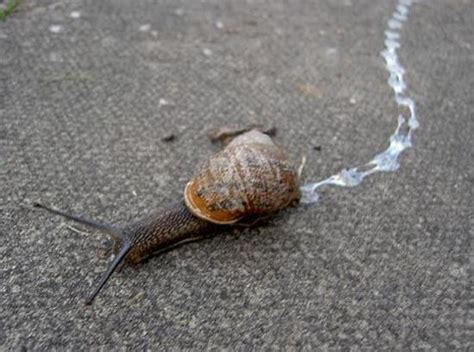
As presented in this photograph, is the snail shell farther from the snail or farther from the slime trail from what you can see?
the slime trail

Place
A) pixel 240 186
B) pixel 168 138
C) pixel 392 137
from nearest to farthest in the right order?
pixel 240 186, pixel 168 138, pixel 392 137

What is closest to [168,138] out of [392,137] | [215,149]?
[215,149]

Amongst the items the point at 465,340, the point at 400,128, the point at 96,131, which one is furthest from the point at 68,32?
the point at 465,340

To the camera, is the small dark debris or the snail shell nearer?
the snail shell

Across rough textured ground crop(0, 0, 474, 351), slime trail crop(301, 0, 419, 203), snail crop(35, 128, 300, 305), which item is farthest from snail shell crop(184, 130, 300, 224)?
slime trail crop(301, 0, 419, 203)

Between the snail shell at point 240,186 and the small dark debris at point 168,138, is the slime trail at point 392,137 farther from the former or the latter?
the small dark debris at point 168,138

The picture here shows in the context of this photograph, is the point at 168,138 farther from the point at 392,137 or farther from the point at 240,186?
the point at 392,137
